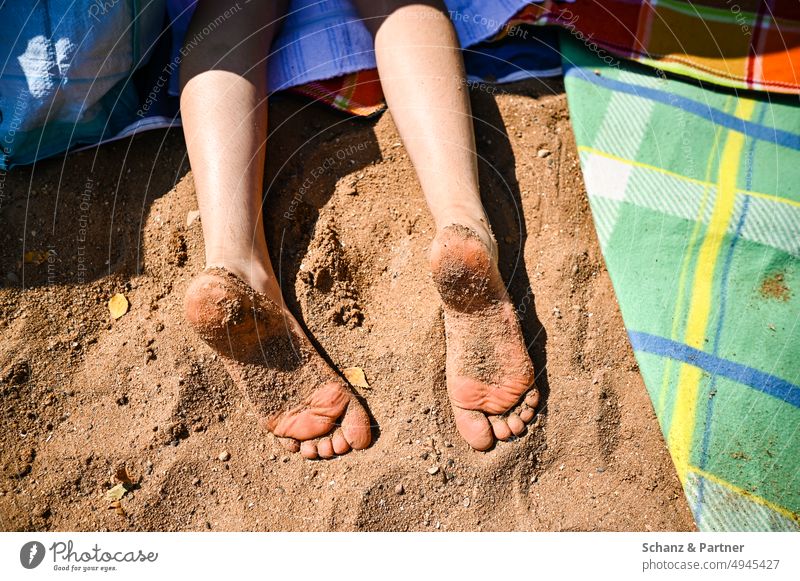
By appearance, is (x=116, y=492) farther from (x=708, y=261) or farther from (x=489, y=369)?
(x=708, y=261)

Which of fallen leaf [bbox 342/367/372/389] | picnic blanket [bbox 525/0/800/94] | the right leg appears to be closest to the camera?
the right leg

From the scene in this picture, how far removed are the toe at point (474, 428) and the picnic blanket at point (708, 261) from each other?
28 centimetres

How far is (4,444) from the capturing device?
1019mm

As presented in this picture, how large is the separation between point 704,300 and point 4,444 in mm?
1142

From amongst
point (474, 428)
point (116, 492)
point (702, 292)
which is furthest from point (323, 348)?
point (702, 292)

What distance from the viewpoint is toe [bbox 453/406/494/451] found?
99 cm

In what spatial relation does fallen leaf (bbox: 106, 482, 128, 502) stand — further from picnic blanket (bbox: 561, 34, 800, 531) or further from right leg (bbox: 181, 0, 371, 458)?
picnic blanket (bbox: 561, 34, 800, 531)

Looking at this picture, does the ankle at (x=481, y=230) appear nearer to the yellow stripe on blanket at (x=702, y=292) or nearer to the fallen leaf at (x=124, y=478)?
the yellow stripe on blanket at (x=702, y=292)

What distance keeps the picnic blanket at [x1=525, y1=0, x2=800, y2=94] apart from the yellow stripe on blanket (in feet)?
0.25

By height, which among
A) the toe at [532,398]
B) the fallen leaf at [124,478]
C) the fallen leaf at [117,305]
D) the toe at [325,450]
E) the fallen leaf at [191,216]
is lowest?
the toe at [532,398]

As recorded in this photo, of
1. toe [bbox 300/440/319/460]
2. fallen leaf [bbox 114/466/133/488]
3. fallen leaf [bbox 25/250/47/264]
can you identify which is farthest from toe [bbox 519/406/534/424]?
fallen leaf [bbox 25/250/47/264]

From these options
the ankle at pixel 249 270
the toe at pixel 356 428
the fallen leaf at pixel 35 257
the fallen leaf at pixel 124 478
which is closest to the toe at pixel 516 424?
the toe at pixel 356 428

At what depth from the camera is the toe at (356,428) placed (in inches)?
39.5
